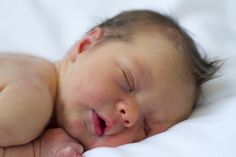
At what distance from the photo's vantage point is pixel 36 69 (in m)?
1.06

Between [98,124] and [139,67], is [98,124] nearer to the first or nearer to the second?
[98,124]

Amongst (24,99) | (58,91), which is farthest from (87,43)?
(24,99)

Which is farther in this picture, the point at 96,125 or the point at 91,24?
the point at 91,24

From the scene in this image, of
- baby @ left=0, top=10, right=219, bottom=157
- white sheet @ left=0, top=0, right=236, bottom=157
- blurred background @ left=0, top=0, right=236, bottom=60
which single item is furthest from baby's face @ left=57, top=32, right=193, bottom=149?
blurred background @ left=0, top=0, right=236, bottom=60

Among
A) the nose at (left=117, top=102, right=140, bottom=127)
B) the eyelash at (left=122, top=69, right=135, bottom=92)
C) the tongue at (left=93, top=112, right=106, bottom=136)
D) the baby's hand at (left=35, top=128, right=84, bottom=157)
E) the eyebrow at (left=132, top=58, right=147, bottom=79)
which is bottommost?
the baby's hand at (left=35, top=128, right=84, bottom=157)

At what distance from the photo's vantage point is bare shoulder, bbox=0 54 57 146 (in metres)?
0.91

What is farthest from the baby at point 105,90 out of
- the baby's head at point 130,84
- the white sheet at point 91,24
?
the white sheet at point 91,24

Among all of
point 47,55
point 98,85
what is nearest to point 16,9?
point 47,55

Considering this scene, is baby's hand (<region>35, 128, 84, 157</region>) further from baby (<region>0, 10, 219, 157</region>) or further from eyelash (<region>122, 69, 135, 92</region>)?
eyelash (<region>122, 69, 135, 92</region>)

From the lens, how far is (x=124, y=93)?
3.26 feet

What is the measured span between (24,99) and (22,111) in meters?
0.03

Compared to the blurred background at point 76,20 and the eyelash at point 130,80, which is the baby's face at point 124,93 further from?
the blurred background at point 76,20

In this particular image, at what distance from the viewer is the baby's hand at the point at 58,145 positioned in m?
→ 0.94

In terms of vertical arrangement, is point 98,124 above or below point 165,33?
below
